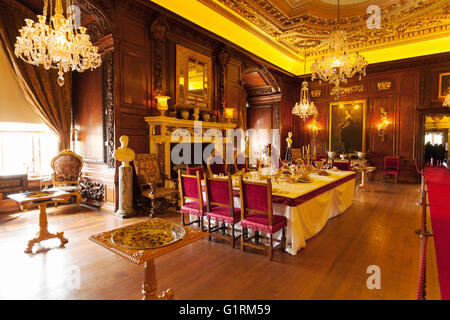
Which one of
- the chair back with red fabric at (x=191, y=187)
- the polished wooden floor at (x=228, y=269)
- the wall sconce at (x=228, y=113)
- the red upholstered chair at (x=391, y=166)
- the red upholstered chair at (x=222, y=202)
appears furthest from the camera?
the red upholstered chair at (x=391, y=166)

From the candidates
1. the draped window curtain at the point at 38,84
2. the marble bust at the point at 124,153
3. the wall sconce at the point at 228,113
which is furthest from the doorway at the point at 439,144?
the draped window curtain at the point at 38,84

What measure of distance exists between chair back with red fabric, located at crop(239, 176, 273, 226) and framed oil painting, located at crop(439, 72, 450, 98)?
8929 millimetres

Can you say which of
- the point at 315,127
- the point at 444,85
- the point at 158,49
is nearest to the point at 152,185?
the point at 158,49

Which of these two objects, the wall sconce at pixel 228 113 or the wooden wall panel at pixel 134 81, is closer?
the wooden wall panel at pixel 134 81

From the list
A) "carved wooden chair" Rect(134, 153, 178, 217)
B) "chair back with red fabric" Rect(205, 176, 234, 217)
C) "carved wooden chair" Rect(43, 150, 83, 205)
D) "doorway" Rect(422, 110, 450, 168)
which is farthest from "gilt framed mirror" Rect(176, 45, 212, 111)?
"doorway" Rect(422, 110, 450, 168)

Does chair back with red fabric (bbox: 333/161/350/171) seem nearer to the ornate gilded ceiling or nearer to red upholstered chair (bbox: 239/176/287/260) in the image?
the ornate gilded ceiling

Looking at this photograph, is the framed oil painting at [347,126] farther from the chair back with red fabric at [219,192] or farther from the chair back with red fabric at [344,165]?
the chair back with red fabric at [219,192]

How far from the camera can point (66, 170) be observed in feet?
17.5

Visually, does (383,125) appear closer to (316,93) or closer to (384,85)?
(384,85)

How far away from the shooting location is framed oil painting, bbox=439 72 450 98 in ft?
27.2

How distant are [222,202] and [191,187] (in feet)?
2.00

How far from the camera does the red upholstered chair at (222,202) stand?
329cm

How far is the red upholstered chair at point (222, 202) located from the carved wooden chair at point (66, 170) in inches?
128
